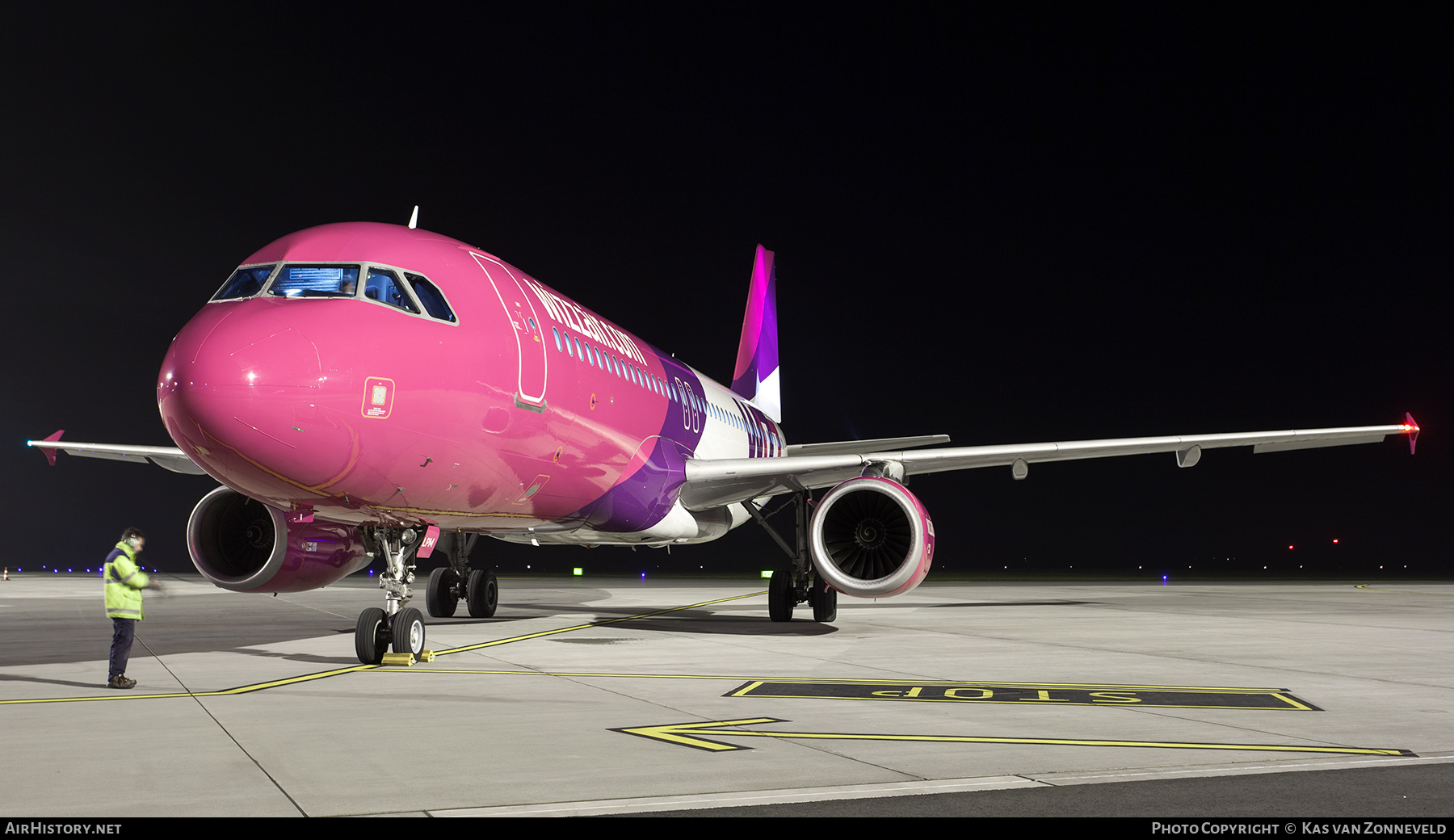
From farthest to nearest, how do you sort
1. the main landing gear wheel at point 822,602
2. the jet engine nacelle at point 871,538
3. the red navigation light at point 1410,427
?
the main landing gear wheel at point 822,602 → the red navigation light at point 1410,427 → the jet engine nacelle at point 871,538

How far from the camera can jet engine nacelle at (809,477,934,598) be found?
1308 centimetres

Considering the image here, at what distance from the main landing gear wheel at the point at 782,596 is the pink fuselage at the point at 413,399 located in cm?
370

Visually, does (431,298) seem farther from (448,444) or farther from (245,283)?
(245,283)

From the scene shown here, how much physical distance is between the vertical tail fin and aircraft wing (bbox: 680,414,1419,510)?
11470mm

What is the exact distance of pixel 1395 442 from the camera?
5488 cm

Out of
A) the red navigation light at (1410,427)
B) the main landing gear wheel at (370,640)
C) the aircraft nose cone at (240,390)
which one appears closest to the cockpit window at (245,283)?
the aircraft nose cone at (240,390)

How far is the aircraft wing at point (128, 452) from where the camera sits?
1566cm

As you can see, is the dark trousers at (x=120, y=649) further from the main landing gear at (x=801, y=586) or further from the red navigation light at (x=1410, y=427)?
the red navigation light at (x=1410, y=427)

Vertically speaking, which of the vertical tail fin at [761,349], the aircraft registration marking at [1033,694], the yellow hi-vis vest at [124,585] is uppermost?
the vertical tail fin at [761,349]

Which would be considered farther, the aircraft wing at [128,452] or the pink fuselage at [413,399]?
the aircraft wing at [128,452]

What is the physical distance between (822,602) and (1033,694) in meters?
8.43

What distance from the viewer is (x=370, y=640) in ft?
34.8

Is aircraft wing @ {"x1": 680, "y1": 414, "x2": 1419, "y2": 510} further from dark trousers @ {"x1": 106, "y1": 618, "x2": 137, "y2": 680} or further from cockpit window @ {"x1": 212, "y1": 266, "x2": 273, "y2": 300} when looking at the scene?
dark trousers @ {"x1": 106, "y1": 618, "x2": 137, "y2": 680}

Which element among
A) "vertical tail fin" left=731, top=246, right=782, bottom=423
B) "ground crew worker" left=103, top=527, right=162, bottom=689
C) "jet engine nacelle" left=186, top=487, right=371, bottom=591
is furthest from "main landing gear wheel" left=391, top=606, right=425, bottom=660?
"vertical tail fin" left=731, top=246, right=782, bottom=423
